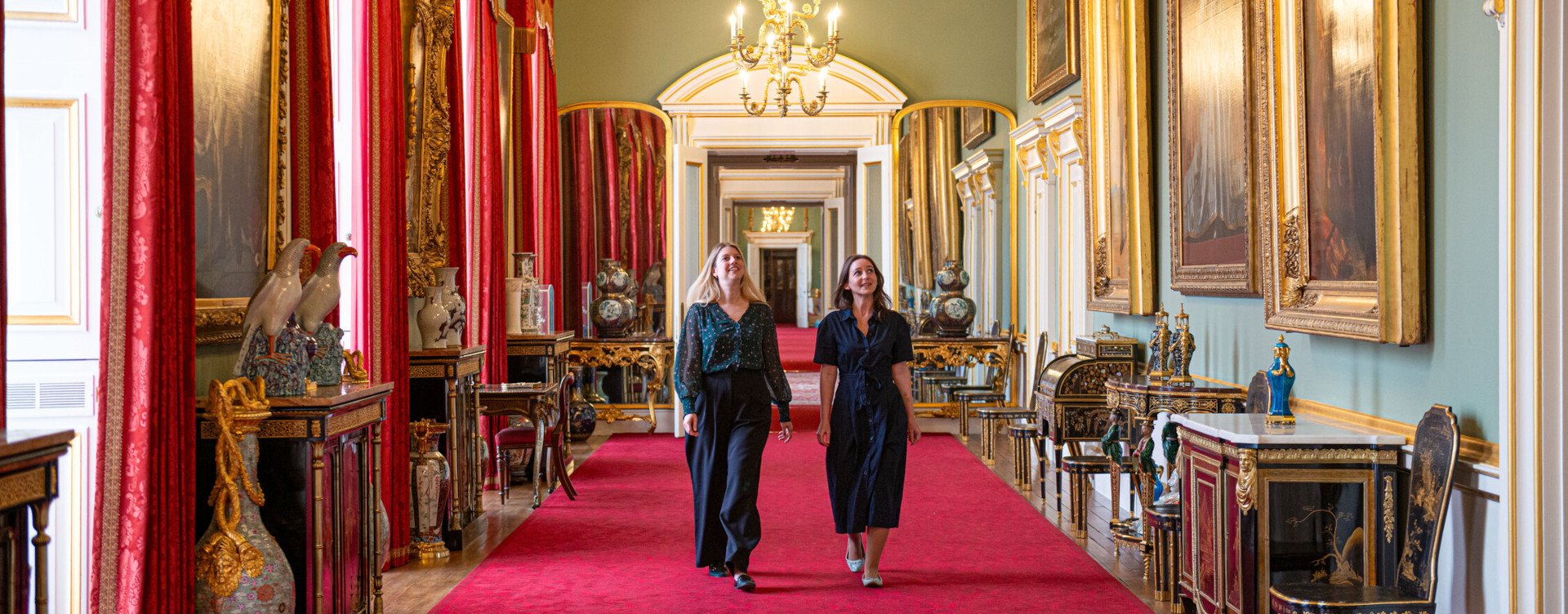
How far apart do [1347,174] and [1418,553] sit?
57.6 inches

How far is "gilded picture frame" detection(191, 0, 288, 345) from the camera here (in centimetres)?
466

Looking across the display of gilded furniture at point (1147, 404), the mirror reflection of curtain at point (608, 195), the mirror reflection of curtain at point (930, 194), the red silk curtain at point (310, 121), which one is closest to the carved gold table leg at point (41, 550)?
the red silk curtain at point (310, 121)

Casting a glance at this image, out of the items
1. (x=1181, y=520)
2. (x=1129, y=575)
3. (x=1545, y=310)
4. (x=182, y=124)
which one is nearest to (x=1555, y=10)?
(x=1545, y=310)

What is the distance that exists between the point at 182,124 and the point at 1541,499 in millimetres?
4218

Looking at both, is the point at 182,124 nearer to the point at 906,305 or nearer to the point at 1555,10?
the point at 1555,10

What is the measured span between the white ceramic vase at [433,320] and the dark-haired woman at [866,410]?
2.39 meters

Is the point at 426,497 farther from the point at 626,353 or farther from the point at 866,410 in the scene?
the point at 626,353

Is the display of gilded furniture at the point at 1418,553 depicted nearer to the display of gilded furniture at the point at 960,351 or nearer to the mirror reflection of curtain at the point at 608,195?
the display of gilded furniture at the point at 960,351

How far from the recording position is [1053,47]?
10109mm

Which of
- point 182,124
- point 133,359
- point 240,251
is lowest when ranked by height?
point 133,359

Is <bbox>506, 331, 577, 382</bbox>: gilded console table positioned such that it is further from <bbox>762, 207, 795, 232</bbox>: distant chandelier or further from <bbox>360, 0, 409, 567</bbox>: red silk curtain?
<bbox>762, 207, 795, 232</bbox>: distant chandelier

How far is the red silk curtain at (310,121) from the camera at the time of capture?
212 inches

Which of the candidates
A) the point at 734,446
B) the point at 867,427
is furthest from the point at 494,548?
the point at 867,427

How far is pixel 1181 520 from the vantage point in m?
4.98
